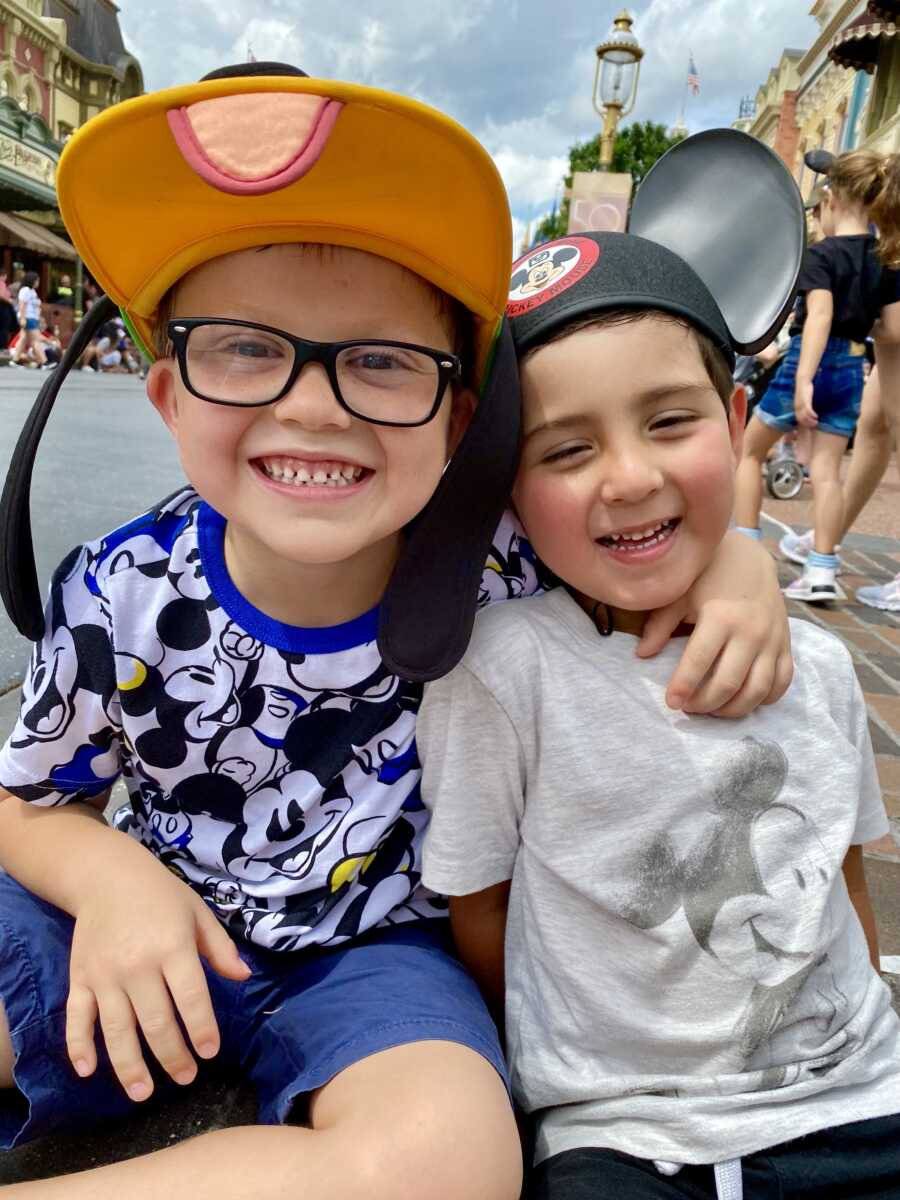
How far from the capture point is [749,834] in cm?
108

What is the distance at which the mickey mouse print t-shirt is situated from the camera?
1.17m

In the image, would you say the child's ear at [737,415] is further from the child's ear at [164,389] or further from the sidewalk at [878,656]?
the sidewalk at [878,656]

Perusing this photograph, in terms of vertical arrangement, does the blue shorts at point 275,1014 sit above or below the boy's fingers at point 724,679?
below

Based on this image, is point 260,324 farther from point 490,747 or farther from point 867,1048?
point 867,1048

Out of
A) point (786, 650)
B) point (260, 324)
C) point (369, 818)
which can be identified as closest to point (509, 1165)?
point (369, 818)

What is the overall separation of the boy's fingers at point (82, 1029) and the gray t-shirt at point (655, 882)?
0.39m

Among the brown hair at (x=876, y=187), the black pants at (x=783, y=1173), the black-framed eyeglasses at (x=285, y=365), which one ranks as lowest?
the black pants at (x=783, y=1173)

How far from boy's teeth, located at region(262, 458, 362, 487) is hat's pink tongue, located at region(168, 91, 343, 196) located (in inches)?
11.0

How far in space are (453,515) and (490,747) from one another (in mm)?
276

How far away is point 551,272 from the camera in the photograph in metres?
1.12

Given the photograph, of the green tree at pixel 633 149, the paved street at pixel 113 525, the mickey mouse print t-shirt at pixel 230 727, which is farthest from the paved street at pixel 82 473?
the green tree at pixel 633 149

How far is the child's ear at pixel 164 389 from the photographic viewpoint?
3.66 ft

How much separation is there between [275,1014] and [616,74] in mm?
11700

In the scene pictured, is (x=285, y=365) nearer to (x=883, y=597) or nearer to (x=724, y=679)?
(x=724, y=679)
